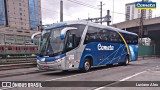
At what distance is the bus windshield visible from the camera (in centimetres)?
1331

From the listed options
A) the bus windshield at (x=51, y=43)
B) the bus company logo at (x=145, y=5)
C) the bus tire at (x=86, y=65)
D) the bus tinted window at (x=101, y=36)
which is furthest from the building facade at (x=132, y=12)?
the bus windshield at (x=51, y=43)

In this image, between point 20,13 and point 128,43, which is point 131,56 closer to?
point 128,43

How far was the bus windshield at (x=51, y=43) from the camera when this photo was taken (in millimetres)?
13311

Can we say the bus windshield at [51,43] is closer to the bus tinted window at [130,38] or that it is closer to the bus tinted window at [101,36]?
the bus tinted window at [101,36]

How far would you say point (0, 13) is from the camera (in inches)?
1259

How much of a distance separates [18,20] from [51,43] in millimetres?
63564

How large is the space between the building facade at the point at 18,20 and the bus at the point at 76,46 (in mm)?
11766

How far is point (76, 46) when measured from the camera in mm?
14406

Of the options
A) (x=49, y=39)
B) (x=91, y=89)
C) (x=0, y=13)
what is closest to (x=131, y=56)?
(x=49, y=39)

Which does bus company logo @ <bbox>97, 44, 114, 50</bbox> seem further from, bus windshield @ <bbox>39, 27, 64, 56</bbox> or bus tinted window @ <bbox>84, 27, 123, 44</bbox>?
bus windshield @ <bbox>39, 27, 64, 56</bbox>

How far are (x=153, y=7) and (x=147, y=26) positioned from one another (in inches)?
635

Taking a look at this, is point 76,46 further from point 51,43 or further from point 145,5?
point 145,5

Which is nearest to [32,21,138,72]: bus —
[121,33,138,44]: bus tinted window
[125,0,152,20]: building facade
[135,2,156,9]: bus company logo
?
[121,33,138,44]: bus tinted window

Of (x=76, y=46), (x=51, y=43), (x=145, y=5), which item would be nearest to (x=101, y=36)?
(x=76, y=46)
